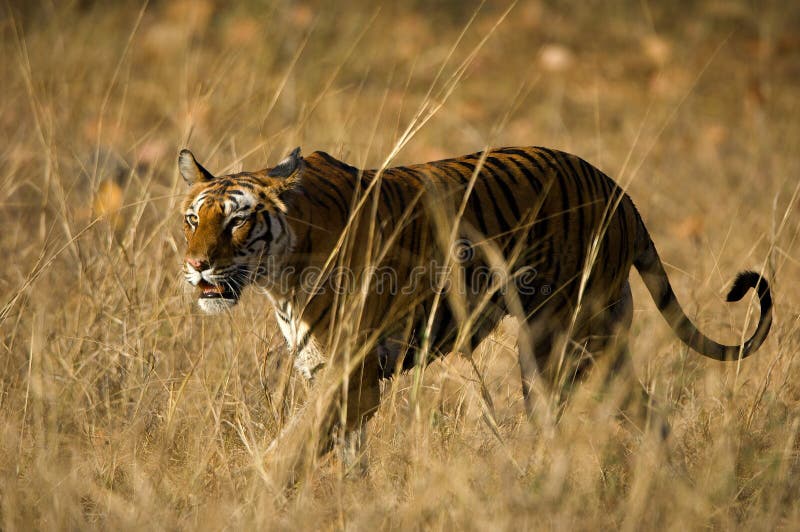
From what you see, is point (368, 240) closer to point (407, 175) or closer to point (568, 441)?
point (407, 175)

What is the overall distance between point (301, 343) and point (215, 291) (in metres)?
0.32

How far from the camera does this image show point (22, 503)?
283 centimetres

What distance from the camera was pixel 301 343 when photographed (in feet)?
10.6

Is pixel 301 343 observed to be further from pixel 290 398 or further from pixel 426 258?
pixel 290 398

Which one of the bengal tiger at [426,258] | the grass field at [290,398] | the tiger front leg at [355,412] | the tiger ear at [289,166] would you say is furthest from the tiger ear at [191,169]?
the tiger front leg at [355,412]

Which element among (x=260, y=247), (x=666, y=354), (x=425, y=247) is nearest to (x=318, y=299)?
(x=260, y=247)

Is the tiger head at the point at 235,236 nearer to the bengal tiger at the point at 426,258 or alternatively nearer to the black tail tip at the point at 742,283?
the bengal tiger at the point at 426,258

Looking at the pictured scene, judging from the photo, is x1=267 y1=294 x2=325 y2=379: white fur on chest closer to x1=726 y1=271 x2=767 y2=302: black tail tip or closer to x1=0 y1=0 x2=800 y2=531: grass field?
x1=0 y1=0 x2=800 y2=531: grass field

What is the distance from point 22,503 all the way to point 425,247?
146 centimetres

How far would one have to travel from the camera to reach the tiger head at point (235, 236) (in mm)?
3076

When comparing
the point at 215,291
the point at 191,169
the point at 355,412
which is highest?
the point at 191,169

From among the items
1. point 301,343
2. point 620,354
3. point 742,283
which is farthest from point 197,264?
point 742,283

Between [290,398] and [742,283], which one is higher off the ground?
[742,283]

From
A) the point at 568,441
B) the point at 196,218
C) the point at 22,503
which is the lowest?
the point at 22,503
